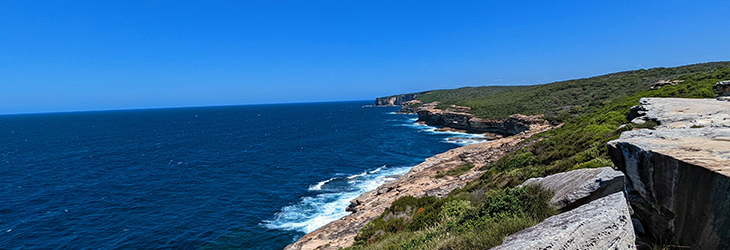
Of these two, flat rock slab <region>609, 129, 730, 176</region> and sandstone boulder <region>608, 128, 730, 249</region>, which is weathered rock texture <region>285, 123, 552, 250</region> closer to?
sandstone boulder <region>608, 128, 730, 249</region>

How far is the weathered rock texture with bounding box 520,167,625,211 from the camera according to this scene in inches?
277

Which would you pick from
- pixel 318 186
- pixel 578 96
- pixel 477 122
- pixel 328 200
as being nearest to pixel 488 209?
pixel 328 200

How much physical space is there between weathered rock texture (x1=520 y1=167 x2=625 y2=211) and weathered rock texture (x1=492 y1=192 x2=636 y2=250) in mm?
1236

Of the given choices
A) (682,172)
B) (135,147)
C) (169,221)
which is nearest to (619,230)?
(682,172)

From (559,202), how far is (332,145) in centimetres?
5663

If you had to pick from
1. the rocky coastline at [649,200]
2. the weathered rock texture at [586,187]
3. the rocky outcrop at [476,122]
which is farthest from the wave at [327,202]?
the rocky outcrop at [476,122]

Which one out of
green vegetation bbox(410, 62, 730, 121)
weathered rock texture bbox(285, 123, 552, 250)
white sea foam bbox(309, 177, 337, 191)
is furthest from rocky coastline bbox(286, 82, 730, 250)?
green vegetation bbox(410, 62, 730, 121)

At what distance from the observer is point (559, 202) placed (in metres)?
7.85

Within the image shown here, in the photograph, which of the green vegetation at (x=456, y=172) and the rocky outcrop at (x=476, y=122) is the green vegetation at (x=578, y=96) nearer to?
the rocky outcrop at (x=476, y=122)

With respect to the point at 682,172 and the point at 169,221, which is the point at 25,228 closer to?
the point at 169,221

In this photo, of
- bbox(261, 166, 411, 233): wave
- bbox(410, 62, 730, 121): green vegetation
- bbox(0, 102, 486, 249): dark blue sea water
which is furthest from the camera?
bbox(410, 62, 730, 121): green vegetation

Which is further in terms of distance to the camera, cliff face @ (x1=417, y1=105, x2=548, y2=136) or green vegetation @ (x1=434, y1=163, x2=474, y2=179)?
cliff face @ (x1=417, y1=105, x2=548, y2=136)

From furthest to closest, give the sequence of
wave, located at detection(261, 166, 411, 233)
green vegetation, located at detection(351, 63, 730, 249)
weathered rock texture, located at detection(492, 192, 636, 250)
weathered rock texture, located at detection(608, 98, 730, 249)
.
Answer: wave, located at detection(261, 166, 411, 233) → green vegetation, located at detection(351, 63, 730, 249) → weathered rock texture, located at detection(492, 192, 636, 250) → weathered rock texture, located at detection(608, 98, 730, 249)

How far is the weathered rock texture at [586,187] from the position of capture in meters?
7.03
